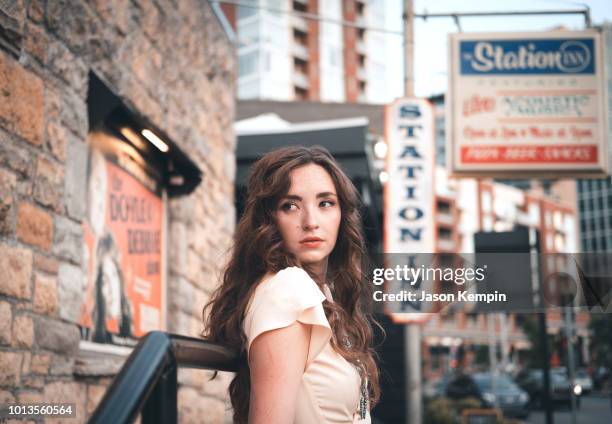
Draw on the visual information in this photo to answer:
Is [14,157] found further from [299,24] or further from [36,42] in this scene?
[299,24]

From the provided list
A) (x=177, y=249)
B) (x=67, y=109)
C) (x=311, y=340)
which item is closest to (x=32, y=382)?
(x=67, y=109)

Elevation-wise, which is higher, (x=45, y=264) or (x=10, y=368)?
(x=45, y=264)

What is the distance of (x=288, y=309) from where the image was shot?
161cm

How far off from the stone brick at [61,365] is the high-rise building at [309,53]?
1794 inches

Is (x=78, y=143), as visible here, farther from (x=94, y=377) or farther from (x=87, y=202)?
(x=94, y=377)

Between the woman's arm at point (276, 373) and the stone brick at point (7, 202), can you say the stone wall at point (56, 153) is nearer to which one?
the stone brick at point (7, 202)

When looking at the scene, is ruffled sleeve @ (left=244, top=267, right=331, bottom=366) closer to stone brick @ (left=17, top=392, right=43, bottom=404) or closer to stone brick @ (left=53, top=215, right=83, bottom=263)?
stone brick @ (left=17, top=392, right=43, bottom=404)

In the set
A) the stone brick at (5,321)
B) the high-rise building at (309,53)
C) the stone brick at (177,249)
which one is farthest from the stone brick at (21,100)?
the high-rise building at (309,53)

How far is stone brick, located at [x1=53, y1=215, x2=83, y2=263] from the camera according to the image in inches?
126

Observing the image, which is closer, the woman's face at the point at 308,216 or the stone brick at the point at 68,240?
the woman's face at the point at 308,216

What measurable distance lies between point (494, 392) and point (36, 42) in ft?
55.1

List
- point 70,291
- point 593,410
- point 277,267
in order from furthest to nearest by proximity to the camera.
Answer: point 593,410, point 70,291, point 277,267

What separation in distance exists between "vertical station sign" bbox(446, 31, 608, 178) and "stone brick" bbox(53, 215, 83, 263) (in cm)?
523

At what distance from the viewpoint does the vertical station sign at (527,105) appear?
7699mm
